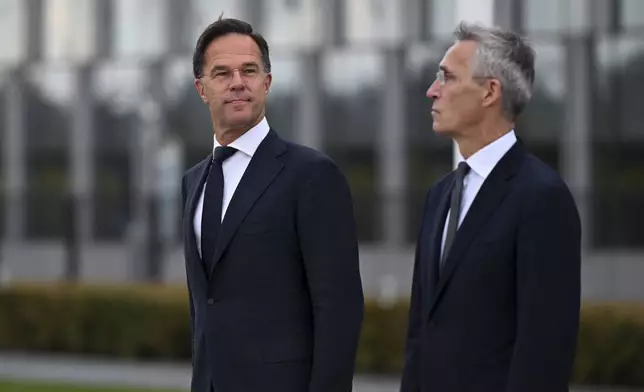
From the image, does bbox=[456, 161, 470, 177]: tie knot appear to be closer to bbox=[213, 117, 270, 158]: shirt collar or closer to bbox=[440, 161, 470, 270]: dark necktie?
bbox=[440, 161, 470, 270]: dark necktie

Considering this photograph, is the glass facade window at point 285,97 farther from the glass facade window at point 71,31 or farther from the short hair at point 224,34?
the short hair at point 224,34

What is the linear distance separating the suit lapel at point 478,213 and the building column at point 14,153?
24.0 m

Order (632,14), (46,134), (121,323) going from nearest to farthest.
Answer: (121,323) < (632,14) < (46,134)

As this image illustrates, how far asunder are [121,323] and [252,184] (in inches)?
492

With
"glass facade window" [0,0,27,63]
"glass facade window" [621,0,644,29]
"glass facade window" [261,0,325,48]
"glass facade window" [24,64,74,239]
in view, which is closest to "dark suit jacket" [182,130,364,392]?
"glass facade window" [621,0,644,29]

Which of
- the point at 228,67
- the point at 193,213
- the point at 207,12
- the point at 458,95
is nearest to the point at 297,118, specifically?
the point at 207,12

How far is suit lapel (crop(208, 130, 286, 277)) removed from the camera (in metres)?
4.29

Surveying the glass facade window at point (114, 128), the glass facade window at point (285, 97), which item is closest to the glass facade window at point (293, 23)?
the glass facade window at point (285, 97)

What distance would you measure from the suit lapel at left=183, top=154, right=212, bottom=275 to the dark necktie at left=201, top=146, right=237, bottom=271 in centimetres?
3

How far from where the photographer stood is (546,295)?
3.87 m

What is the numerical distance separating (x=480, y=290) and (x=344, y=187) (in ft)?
1.80

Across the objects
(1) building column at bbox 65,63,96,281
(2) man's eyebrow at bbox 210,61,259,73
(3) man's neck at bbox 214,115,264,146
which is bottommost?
(1) building column at bbox 65,63,96,281

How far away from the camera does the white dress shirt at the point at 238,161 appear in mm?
4387

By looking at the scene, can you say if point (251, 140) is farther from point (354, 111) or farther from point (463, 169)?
point (354, 111)
